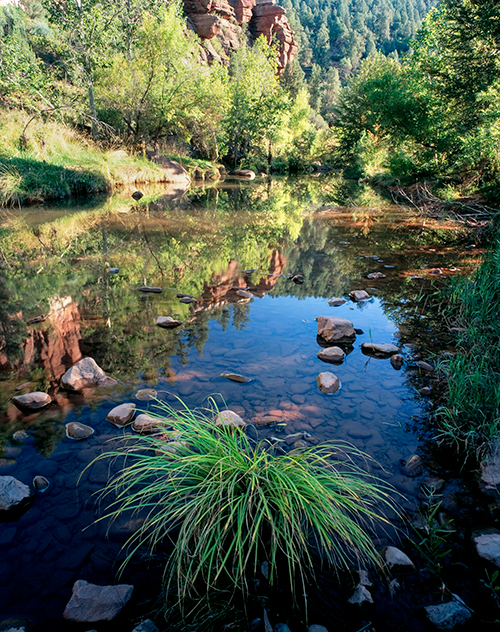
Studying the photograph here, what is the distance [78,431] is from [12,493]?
73cm

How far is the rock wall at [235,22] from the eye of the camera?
5803 cm

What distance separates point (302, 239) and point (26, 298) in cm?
742

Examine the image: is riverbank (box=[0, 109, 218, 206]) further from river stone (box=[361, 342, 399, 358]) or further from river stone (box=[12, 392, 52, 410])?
river stone (box=[361, 342, 399, 358])

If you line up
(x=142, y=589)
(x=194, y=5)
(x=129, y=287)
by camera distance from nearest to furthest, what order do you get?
(x=142, y=589), (x=129, y=287), (x=194, y=5)

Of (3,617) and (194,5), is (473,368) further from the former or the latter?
(194,5)

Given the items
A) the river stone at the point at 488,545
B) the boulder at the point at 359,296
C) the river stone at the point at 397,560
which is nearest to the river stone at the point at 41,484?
the river stone at the point at 397,560

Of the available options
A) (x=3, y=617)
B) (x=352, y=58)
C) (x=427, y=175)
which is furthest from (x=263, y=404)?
(x=352, y=58)

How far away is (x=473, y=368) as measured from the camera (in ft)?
12.3

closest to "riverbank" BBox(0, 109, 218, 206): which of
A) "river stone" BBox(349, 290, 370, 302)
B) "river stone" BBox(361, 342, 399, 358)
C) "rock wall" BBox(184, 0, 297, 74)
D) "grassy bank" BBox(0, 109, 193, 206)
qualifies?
"grassy bank" BBox(0, 109, 193, 206)

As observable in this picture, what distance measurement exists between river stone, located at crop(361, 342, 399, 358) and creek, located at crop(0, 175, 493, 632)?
0.13 metres

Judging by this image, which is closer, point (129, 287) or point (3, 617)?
point (3, 617)

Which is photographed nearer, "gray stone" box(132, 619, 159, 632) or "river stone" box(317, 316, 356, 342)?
"gray stone" box(132, 619, 159, 632)

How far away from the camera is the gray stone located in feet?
6.08

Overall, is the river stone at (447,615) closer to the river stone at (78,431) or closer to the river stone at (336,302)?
the river stone at (78,431)
